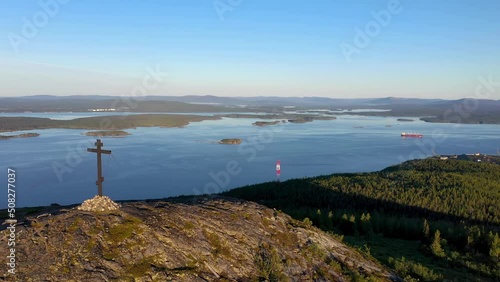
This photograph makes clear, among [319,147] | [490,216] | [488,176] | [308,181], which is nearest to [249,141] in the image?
[319,147]

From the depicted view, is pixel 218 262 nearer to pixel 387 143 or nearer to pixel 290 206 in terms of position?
pixel 290 206

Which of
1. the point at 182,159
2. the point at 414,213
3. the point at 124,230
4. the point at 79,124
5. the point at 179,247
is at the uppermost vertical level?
the point at 124,230

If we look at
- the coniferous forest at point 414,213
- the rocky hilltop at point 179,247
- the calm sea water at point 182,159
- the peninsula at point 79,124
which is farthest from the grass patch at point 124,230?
the peninsula at point 79,124

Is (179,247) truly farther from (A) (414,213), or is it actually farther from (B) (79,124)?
(B) (79,124)

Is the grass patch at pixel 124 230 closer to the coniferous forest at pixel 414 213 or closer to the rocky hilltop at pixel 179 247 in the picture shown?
the rocky hilltop at pixel 179 247

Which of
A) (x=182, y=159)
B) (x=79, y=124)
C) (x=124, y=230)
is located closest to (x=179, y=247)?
(x=124, y=230)

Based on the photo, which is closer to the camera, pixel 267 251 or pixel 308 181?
pixel 267 251
